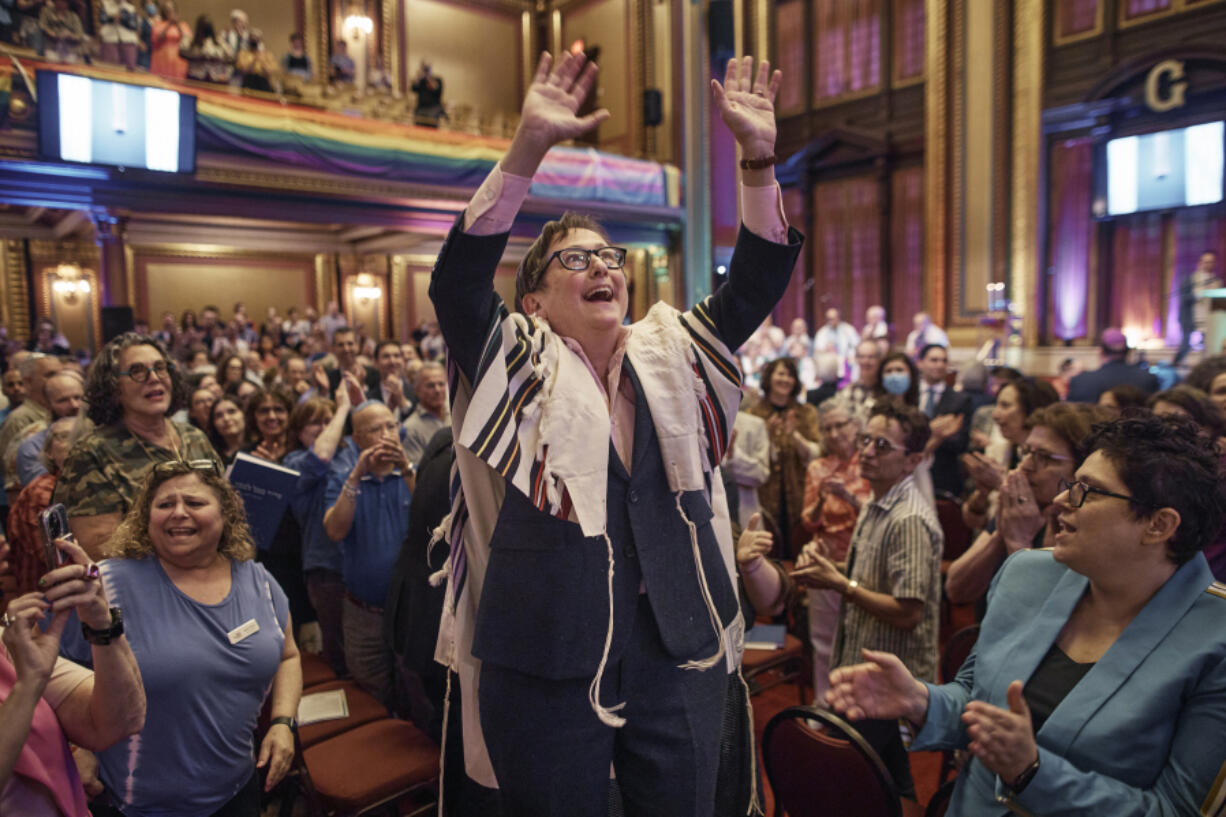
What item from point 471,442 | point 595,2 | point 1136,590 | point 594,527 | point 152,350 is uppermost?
point 595,2

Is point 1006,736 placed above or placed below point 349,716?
above

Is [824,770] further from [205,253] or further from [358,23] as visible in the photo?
[205,253]

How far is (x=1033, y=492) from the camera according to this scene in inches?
83.9

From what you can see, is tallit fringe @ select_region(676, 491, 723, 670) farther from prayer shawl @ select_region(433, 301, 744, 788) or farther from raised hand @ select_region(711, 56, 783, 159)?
raised hand @ select_region(711, 56, 783, 159)

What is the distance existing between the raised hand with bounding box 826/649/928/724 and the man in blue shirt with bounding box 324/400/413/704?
5.41 feet

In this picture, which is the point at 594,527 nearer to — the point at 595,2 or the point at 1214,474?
the point at 1214,474

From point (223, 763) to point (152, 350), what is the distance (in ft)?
4.08

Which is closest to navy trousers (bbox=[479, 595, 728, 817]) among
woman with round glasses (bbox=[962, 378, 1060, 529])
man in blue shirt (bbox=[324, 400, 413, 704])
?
man in blue shirt (bbox=[324, 400, 413, 704])

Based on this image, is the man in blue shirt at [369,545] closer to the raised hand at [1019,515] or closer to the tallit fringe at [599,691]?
the tallit fringe at [599,691]

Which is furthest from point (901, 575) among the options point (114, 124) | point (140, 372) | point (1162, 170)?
point (1162, 170)

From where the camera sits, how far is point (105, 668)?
1.34m

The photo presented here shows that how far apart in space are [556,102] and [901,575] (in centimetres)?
157

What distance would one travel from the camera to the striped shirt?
84.1 inches

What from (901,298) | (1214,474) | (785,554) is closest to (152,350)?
(1214,474)
